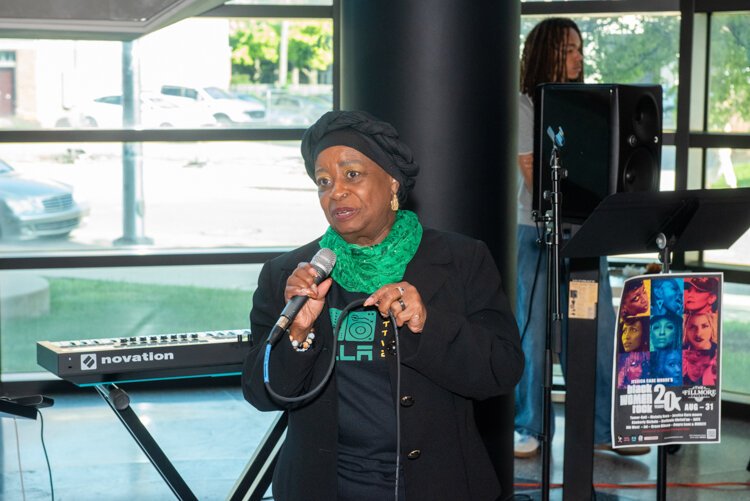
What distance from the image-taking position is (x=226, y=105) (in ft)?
19.3

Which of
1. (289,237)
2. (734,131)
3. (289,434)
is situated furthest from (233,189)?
(289,434)

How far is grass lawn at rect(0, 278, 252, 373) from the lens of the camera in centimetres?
589

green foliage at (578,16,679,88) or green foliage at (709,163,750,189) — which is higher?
green foliage at (578,16,679,88)

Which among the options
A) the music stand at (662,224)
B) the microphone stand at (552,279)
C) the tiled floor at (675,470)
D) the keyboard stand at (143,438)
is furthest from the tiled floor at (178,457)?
the music stand at (662,224)

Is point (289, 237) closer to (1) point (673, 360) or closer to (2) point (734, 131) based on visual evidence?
(2) point (734, 131)

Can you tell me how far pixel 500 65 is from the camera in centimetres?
376

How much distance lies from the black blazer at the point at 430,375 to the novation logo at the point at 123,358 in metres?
0.76

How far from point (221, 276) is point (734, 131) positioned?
282 centimetres

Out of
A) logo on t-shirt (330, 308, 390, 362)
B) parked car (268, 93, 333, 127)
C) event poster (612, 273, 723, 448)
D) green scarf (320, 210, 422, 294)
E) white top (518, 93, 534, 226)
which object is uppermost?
parked car (268, 93, 333, 127)

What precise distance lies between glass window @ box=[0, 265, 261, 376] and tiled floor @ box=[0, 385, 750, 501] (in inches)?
15.1

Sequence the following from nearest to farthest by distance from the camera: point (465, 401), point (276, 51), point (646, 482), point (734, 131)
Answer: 1. point (465, 401)
2. point (646, 482)
3. point (734, 131)
4. point (276, 51)

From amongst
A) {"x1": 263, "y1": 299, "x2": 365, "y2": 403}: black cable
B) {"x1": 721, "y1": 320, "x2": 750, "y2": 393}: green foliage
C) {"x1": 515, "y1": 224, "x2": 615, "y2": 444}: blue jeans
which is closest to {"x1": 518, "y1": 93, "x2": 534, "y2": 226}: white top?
{"x1": 515, "y1": 224, "x2": 615, "y2": 444}: blue jeans

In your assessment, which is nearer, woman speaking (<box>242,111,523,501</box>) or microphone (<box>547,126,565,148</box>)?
woman speaking (<box>242,111,523,501</box>)

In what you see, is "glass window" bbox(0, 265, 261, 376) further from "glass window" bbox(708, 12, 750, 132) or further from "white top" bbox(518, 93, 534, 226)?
"glass window" bbox(708, 12, 750, 132)
